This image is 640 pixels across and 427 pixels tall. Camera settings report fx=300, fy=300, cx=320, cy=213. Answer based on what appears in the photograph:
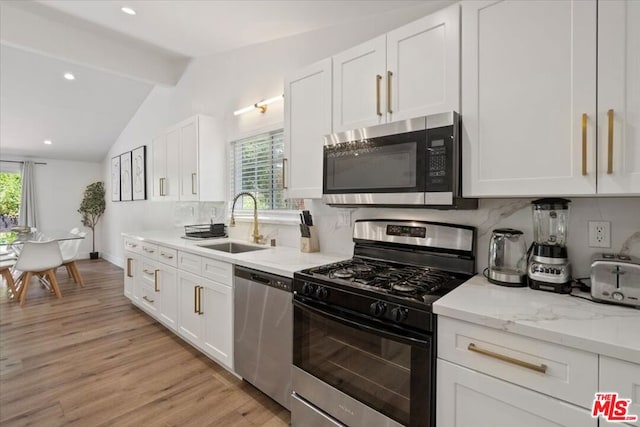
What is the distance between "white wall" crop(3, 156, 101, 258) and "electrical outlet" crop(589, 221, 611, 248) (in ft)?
29.6

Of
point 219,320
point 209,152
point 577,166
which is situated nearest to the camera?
point 577,166

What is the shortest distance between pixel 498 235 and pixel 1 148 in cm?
855

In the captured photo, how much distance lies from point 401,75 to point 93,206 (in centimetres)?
805

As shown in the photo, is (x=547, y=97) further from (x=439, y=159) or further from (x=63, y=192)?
(x=63, y=192)

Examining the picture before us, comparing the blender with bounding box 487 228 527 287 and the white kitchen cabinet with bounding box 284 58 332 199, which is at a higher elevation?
the white kitchen cabinet with bounding box 284 58 332 199

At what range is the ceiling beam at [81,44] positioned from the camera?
9.71 feet

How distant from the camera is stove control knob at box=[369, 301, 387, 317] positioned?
1.27 meters

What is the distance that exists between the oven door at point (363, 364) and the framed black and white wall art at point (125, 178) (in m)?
5.49

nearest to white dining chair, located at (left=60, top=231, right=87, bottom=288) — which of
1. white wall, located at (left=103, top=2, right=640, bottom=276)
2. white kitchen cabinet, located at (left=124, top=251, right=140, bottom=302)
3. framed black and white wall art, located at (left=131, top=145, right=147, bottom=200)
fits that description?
white wall, located at (left=103, top=2, right=640, bottom=276)

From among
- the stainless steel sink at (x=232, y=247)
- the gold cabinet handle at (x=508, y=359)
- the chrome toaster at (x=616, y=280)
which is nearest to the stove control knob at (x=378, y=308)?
the gold cabinet handle at (x=508, y=359)

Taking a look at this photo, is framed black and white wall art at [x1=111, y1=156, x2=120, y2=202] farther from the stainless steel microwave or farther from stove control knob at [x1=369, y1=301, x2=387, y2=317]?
stove control knob at [x1=369, y1=301, x2=387, y2=317]

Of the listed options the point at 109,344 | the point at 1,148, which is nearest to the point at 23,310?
the point at 109,344

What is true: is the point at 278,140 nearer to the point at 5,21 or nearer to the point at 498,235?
the point at 498,235

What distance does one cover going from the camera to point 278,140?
9.36ft
